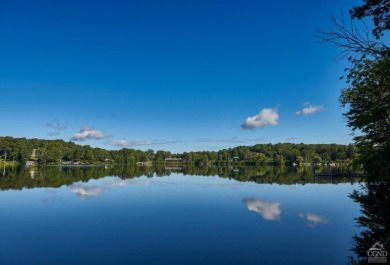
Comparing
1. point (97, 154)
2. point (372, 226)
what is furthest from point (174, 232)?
point (97, 154)

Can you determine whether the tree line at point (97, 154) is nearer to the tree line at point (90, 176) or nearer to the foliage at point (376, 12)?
the tree line at point (90, 176)

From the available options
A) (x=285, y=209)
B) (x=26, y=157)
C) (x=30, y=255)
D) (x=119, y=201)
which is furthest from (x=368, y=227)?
(x=26, y=157)

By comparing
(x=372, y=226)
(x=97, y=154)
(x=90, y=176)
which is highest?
(x=97, y=154)

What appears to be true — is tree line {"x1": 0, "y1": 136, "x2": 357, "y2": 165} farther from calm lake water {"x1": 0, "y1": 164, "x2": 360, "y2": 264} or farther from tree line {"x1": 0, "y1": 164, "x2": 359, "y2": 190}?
calm lake water {"x1": 0, "y1": 164, "x2": 360, "y2": 264}

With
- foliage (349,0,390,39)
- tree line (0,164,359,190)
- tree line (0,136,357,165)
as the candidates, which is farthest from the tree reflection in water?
tree line (0,136,357,165)

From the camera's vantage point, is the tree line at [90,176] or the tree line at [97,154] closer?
the tree line at [90,176]
